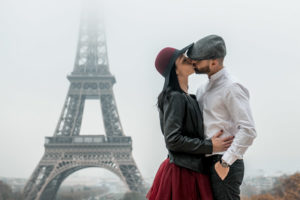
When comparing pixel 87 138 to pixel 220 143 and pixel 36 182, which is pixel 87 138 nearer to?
pixel 36 182

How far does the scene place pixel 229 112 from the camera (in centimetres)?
149

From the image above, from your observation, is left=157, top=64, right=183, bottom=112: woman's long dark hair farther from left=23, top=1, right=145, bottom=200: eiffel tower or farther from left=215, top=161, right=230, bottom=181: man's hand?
left=23, top=1, right=145, bottom=200: eiffel tower

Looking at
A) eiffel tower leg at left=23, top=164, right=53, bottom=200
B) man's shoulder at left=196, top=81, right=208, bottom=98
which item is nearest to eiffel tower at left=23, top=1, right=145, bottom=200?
eiffel tower leg at left=23, top=164, right=53, bottom=200

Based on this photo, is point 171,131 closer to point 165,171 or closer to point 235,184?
point 165,171

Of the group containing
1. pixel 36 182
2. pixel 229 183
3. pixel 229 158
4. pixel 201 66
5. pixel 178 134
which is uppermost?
pixel 201 66

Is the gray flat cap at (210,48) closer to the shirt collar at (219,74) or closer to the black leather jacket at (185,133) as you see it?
the shirt collar at (219,74)

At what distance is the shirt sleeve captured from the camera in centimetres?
139

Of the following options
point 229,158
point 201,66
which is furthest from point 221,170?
point 201,66

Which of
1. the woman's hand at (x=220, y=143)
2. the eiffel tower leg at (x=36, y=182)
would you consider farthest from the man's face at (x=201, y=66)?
the eiffel tower leg at (x=36, y=182)

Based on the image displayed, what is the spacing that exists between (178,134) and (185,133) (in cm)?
7

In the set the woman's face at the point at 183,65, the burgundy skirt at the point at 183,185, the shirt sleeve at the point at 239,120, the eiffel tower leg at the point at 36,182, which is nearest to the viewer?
the shirt sleeve at the point at 239,120

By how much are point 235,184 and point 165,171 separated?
1.11 feet

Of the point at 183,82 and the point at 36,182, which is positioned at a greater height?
the point at 183,82

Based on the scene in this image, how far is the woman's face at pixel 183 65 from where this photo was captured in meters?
1.62
